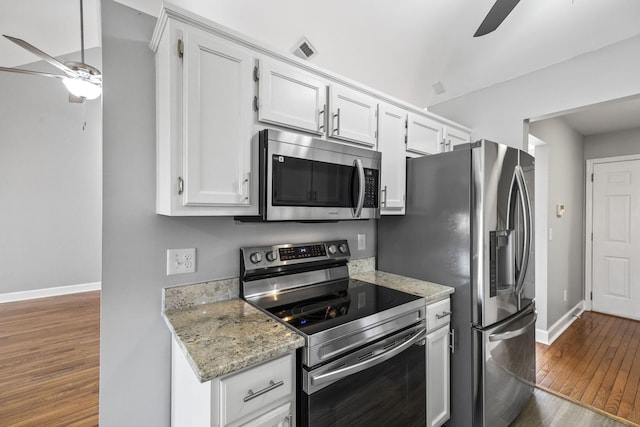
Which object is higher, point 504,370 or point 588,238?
point 588,238

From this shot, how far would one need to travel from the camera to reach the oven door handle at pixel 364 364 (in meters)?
1.10

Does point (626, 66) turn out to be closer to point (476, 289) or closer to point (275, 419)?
point (476, 289)

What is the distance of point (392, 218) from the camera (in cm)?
221

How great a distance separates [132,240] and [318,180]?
0.94 meters

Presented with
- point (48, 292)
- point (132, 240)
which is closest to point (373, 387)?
point (132, 240)

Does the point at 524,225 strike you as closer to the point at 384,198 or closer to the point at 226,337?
the point at 384,198

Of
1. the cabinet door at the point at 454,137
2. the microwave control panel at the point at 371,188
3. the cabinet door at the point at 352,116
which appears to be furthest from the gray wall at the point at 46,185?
the cabinet door at the point at 454,137

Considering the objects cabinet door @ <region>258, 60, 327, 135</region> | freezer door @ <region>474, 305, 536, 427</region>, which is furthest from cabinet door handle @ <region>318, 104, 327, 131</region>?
freezer door @ <region>474, 305, 536, 427</region>

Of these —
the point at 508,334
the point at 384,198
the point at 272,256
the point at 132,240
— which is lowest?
the point at 508,334

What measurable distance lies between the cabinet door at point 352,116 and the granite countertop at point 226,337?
42.9 inches

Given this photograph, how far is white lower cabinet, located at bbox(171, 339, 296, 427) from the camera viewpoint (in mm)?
928

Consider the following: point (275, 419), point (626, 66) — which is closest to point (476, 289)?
point (275, 419)

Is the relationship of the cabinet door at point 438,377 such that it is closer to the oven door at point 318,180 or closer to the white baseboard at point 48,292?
the oven door at point 318,180

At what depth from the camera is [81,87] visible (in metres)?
2.59
